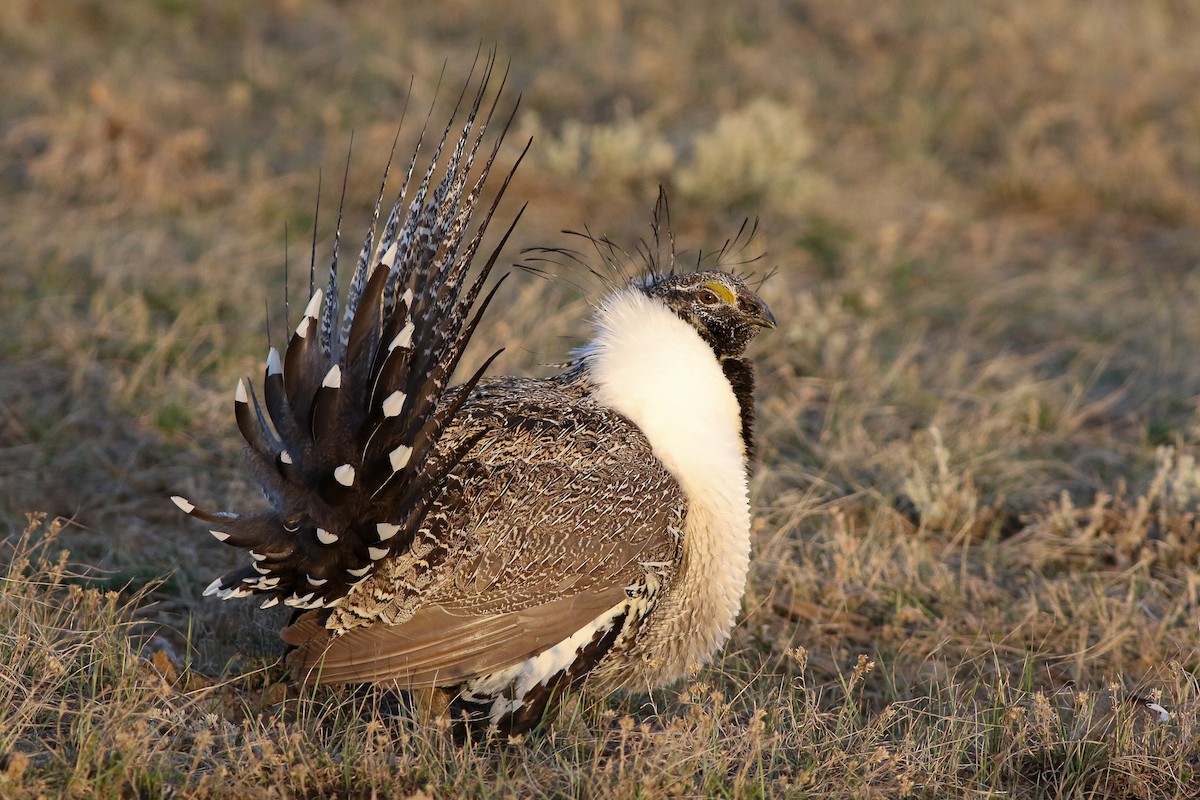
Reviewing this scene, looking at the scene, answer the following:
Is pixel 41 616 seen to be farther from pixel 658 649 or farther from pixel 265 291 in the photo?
pixel 265 291

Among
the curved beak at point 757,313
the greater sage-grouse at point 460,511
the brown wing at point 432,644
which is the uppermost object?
the curved beak at point 757,313

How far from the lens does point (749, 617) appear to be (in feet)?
13.1

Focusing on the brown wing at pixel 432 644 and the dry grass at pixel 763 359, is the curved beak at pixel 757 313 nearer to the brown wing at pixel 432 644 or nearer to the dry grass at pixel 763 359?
the dry grass at pixel 763 359

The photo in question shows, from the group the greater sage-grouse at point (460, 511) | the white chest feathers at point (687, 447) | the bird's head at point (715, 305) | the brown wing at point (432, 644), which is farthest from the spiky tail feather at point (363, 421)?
the bird's head at point (715, 305)

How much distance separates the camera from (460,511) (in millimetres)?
3113

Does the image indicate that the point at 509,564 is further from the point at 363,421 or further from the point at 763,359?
the point at 763,359

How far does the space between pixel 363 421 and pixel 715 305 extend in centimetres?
116

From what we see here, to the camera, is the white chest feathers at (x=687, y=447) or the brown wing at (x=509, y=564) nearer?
the brown wing at (x=509, y=564)

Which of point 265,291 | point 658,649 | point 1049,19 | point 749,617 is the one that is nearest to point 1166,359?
point 749,617

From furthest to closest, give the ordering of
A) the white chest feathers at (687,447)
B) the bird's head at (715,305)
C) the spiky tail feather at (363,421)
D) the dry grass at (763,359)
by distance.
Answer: the bird's head at (715,305) → the white chest feathers at (687,447) → the dry grass at (763,359) → the spiky tail feather at (363,421)

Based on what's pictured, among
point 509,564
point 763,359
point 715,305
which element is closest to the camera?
point 509,564

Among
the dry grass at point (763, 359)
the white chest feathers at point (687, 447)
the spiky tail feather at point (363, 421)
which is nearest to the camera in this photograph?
the spiky tail feather at point (363, 421)

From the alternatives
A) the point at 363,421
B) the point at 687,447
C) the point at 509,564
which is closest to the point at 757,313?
the point at 687,447

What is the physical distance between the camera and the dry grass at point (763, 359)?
3105 mm
